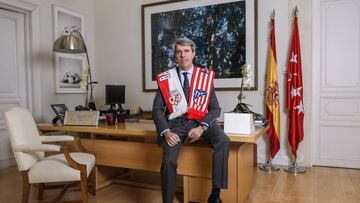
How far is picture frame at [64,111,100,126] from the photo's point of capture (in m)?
2.63

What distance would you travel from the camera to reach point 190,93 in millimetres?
2115

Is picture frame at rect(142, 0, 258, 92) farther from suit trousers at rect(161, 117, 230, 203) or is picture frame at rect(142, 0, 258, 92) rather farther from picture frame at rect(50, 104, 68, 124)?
suit trousers at rect(161, 117, 230, 203)

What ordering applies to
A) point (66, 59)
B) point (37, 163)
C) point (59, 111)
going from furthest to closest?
point (66, 59) < point (59, 111) < point (37, 163)

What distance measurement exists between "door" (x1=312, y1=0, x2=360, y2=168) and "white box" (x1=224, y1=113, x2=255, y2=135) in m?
1.97

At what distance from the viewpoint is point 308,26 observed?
346cm

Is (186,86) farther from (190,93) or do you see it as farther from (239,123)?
(239,123)

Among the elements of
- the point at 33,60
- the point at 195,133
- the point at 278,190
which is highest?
the point at 33,60

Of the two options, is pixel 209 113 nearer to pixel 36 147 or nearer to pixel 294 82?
pixel 36 147

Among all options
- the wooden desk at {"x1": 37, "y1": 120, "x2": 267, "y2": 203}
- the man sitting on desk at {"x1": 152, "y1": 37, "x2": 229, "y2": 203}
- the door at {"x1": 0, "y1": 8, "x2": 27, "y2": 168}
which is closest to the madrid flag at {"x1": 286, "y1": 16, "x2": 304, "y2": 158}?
the wooden desk at {"x1": 37, "y1": 120, "x2": 267, "y2": 203}

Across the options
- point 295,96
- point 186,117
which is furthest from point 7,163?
point 295,96

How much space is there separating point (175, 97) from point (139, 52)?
2.57 meters

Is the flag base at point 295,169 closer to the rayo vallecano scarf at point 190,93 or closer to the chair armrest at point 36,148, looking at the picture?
the rayo vallecano scarf at point 190,93

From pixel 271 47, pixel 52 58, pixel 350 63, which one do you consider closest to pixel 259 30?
pixel 271 47

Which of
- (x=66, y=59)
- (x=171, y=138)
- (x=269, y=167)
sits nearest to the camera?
(x=171, y=138)
